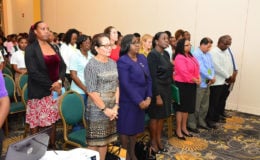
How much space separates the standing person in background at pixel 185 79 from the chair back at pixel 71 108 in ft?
5.22

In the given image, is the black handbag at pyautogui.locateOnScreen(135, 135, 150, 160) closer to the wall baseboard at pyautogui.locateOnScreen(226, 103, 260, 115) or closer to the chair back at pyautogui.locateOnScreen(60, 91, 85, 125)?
the chair back at pyautogui.locateOnScreen(60, 91, 85, 125)

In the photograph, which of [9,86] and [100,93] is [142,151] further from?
[9,86]

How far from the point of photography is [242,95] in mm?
5992

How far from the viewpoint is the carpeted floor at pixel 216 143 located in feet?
12.1

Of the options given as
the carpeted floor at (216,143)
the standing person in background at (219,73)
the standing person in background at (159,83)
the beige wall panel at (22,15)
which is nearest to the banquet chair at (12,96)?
the carpeted floor at (216,143)

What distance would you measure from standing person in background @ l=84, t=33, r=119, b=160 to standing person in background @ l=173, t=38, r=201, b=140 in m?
1.56

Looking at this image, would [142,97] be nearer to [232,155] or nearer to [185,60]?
[185,60]

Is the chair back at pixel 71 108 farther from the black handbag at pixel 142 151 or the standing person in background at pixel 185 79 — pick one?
the standing person in background at pixel 185 79

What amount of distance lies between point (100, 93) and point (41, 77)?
2.91 feet

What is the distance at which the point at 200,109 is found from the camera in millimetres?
4684

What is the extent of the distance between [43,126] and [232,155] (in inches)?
99.9

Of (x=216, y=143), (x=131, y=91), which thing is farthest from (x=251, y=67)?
(x=131, y=91)

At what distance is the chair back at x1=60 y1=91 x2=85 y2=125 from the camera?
9.85 feet

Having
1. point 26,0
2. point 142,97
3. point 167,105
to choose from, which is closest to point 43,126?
point 142,97
